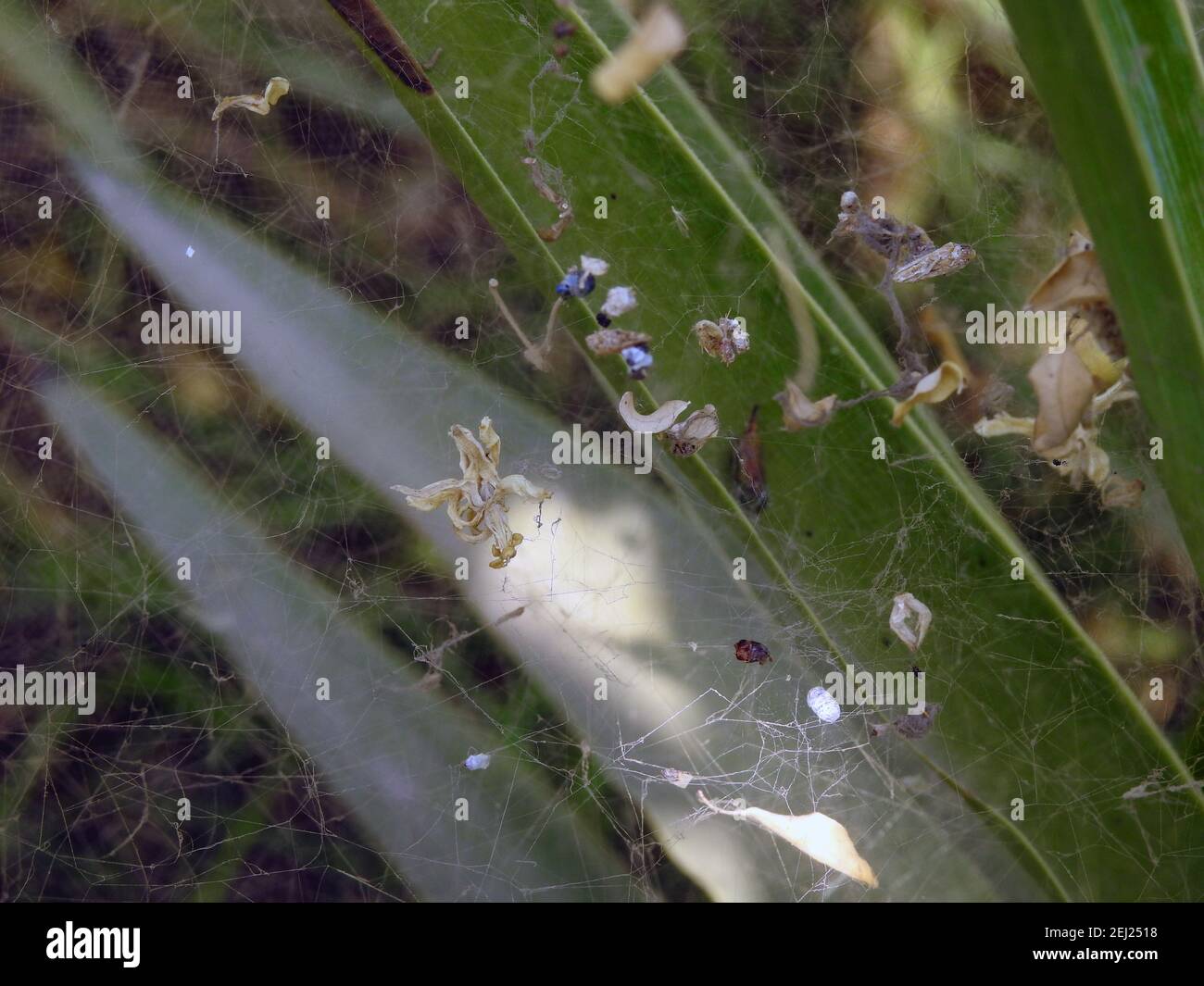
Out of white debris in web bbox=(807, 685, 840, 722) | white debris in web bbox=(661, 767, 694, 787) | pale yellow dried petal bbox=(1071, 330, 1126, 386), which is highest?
pale yellow dried petal bbox=(1071, 330, 1126, 386)

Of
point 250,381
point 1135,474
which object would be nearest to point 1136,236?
point 1135,474

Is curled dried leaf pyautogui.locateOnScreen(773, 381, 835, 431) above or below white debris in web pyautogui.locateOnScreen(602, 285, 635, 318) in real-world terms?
below

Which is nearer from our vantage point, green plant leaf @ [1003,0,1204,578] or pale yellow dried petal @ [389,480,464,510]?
green plant leaf @ [1003,0,1204,578]

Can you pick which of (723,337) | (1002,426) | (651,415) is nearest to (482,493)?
(651,415)

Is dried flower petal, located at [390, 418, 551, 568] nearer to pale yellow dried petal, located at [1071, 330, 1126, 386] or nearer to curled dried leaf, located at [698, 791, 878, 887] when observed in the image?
curled dried leaf, located at [698, 791, 878, 887]

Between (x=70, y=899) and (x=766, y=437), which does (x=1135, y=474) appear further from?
(x=70, y=899)

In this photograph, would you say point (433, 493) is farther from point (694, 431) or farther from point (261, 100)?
point (261, 100)

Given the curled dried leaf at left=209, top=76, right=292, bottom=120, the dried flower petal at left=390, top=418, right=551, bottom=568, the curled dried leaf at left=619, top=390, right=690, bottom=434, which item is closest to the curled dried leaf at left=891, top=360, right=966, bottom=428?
the curled dried leaf at left=619, top=390, right=690, bottom=434

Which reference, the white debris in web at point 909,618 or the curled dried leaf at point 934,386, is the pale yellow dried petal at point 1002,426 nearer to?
the curled dried leaf at point 934,386
